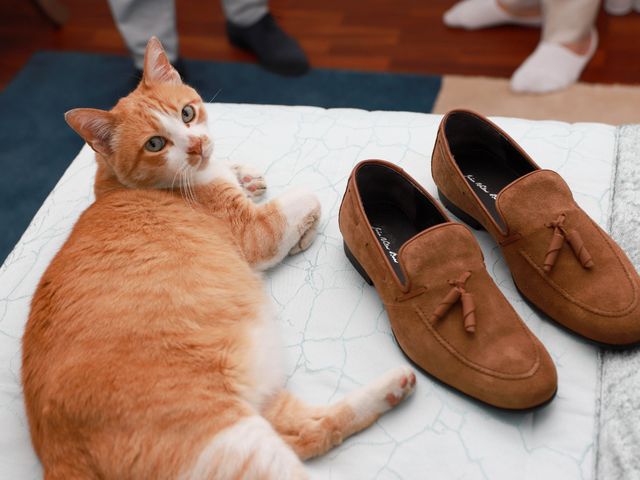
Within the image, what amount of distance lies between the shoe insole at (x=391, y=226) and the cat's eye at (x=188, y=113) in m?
0.44

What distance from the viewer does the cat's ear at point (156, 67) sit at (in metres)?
1.35

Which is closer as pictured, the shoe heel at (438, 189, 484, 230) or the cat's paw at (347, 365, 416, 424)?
the cat's paw at (347, 365, 416, 424)

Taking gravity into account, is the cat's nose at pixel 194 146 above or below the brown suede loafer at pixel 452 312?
above

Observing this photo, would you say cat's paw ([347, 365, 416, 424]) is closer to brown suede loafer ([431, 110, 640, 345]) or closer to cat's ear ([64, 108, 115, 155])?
brown suede loafer ([431, 110, 640, 345])

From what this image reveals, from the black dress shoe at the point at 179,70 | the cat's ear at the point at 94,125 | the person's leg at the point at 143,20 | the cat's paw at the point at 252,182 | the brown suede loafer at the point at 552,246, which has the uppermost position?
the cat's ear at the point at 94,125

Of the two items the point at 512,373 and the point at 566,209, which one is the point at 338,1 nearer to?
the point at 566,209

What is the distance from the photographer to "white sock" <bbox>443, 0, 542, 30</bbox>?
8.80ft

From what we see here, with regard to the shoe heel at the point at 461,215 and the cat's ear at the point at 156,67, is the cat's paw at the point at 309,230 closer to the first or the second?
the shoe heel at the point at 461,215

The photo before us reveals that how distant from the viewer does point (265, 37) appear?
2.68 m

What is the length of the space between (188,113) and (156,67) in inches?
5.2

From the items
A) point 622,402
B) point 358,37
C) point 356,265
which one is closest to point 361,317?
point 356,265

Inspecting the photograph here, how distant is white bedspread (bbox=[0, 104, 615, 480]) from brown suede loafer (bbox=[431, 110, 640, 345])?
6 centimetres

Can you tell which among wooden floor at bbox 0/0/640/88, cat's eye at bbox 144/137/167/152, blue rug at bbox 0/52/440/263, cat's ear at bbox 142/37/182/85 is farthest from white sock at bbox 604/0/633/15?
cat's eye at bbox 144/137/167/152

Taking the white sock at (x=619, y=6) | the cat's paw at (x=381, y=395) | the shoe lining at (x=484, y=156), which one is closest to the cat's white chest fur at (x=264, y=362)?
the cat's paw at (x=381, y=395)
